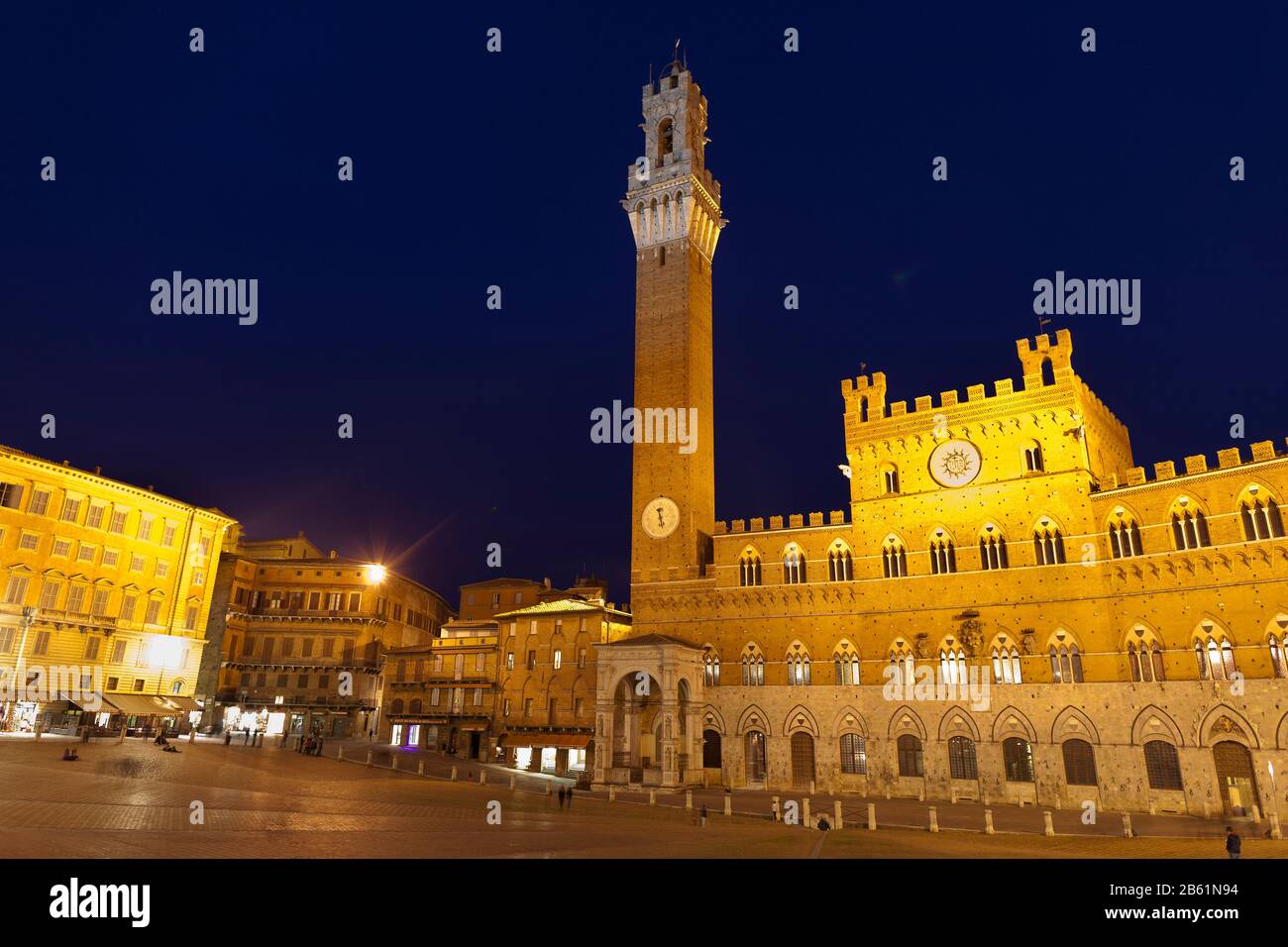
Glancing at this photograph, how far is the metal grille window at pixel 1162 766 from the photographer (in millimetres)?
30438

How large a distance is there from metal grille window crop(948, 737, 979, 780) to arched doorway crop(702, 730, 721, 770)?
11525 mm

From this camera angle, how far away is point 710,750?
40.5 m

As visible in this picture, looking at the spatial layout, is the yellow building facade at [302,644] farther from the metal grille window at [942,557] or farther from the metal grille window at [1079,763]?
the metal grille window at [1079,763]

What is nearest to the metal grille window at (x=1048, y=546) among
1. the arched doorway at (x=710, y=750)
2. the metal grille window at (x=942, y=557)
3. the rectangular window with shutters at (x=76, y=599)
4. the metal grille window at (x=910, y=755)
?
the metal grille window at (x=942, y=557)

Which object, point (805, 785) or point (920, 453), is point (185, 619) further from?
point (920, 453)

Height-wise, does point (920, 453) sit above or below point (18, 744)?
above

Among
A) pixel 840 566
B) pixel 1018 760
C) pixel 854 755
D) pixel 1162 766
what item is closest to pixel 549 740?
pixel 854 755

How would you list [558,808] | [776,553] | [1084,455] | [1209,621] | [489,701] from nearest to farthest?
[558,808]
[1209,621]
[1084,455]
[776,553]
[489,701]

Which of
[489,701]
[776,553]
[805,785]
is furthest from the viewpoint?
[489,701]

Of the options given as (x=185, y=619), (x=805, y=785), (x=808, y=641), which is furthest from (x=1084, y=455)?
(x=185, y=619)

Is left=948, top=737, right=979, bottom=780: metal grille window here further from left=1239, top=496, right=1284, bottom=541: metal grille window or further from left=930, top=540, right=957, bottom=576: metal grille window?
left=1239, top=496, right=1284, bottom=541: metal grille window

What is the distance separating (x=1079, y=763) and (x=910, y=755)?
711cm
